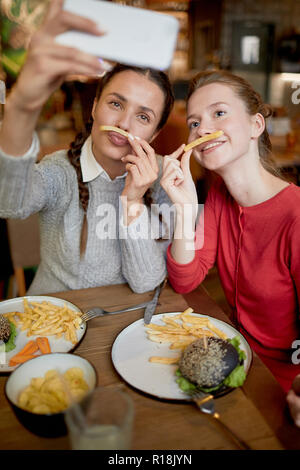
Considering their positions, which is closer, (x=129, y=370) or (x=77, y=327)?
(x=129, y=370)

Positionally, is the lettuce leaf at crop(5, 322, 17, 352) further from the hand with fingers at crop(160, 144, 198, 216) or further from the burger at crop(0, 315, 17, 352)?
the hand with fingers at crop(160, 144, 198, 216)

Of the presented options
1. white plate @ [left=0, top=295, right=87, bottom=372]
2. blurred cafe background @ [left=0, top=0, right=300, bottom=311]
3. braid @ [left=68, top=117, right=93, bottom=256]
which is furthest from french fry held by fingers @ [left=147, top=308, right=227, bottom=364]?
blurred cafe background @ [left=0, top=0, right=300, bottom=311]

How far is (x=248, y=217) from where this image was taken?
1.51m

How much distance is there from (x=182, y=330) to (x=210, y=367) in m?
0.27

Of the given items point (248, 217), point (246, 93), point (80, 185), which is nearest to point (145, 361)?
point (248, 217)

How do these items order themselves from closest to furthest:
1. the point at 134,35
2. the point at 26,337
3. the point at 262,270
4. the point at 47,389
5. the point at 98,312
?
the point at 134,35, the point at 47,389, the point at 26,337, the point at 98,312, the point at 262,270

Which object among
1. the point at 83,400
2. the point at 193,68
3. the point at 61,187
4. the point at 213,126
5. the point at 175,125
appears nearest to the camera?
the point at 83,400

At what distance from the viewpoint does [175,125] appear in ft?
13.6

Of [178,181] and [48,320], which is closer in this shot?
[48,320]

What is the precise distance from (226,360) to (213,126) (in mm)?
871

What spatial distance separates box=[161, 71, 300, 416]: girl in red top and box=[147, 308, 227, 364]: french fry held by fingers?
216 mm

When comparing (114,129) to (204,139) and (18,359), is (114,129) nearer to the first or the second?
(204,139)
